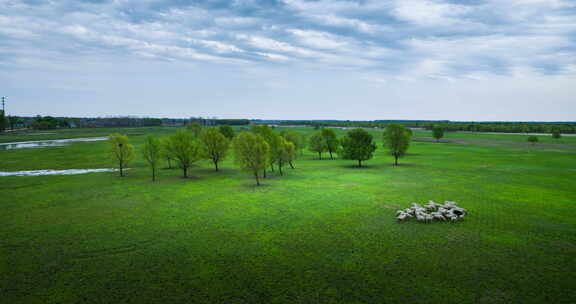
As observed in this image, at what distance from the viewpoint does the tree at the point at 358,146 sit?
72438mm

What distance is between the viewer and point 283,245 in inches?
1019

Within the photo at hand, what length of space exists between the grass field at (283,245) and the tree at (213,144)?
20.9m

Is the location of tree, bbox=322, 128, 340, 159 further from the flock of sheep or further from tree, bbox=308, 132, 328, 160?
the flock of sheep

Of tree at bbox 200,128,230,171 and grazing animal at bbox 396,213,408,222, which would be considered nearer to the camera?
grazing animal at bbox 396,213,408,222

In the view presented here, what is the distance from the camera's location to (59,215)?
34.5 metres

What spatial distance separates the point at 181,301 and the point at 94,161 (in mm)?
81170

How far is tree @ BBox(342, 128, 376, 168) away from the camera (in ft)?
238

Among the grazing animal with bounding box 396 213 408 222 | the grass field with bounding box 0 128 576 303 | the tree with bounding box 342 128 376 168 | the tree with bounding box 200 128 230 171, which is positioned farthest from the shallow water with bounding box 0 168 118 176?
the grazing animal with bounding box 396 213 408 222

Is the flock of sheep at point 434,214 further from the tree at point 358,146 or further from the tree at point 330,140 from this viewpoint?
the tree at point 330,140

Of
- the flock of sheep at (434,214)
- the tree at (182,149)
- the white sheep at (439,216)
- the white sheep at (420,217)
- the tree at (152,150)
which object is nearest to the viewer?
the white sheep at (420,217)

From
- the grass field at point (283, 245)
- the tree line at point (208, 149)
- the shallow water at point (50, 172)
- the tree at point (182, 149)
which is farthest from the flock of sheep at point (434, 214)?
the shallow water at point (50, 172)

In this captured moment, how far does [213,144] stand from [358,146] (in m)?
35.4

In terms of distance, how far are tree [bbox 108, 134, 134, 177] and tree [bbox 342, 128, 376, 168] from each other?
49.4 meters

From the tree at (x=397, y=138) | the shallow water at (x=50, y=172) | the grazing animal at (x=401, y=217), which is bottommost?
the shallow water at (x=50, y=172)
